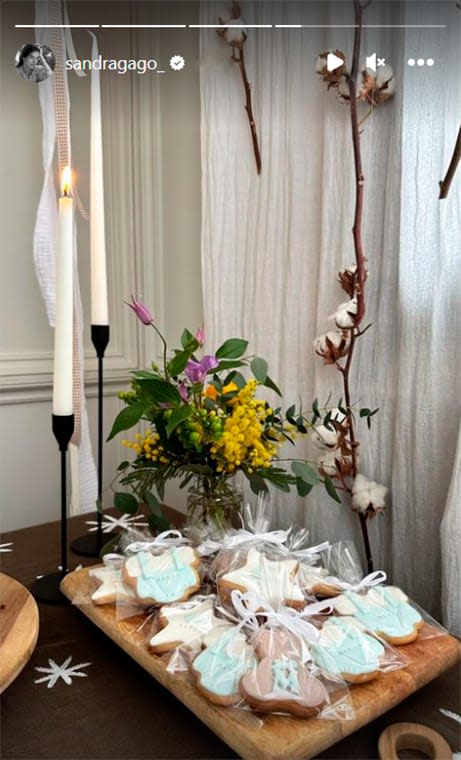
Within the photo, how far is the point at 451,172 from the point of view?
26.4 inches

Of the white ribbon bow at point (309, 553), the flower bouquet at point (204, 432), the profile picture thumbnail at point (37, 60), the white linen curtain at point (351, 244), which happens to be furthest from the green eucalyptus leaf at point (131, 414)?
the profile picture thumbnail at point (37, 60)

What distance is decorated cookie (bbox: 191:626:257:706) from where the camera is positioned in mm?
417

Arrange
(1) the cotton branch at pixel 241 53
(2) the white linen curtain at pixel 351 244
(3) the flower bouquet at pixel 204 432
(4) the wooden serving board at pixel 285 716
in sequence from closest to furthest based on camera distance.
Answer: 1. (4) the wooden serving board at pixel 285 716
2. (3) the flower bouquet at pixel 204 432
3. (2) the white linen curtain at pixel 351 244
4. (1) the cotton branch at pixel 241 53

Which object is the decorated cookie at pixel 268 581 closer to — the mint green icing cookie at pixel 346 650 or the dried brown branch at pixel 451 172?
the mint green icing cookie at pixel 346 650

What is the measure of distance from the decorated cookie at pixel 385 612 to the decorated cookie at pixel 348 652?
0.9 inches

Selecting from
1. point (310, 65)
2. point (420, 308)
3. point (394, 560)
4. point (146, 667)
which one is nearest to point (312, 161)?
point (310, 65)

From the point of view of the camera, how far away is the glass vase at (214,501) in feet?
2.07

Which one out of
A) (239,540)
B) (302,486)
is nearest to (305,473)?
(302,486)

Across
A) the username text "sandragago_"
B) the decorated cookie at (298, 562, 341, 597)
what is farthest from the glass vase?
the username text "sandragago_"

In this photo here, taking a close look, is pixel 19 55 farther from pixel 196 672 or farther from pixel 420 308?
pixel 196 672

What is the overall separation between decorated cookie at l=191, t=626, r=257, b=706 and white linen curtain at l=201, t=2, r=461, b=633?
0.32m

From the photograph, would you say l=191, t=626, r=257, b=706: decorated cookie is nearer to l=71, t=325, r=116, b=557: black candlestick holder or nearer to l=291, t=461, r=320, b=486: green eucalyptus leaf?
l=291, t=461, r=320, b=486: green eucalyptus leaf

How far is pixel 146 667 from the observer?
48cm

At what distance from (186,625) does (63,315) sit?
0.33m
